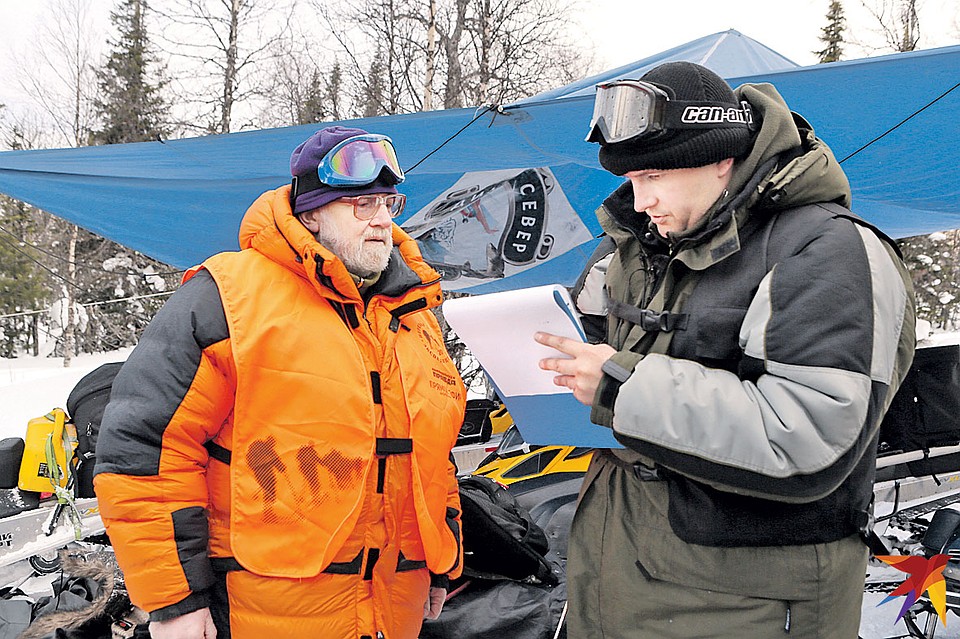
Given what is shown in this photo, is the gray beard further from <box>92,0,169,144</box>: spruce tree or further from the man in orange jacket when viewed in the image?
<box>92,0,169,144</box>: spruce tree

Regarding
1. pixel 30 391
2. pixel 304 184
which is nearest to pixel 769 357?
pixel 304 184

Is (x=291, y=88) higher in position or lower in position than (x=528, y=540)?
higher

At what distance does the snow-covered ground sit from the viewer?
3.23 m

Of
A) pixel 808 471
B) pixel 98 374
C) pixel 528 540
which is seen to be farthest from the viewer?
pixel 98 374

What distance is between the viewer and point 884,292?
3.61ft

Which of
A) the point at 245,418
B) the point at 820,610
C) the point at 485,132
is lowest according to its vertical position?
the point at 820,610

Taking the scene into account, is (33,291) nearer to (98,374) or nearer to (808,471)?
(98,374)

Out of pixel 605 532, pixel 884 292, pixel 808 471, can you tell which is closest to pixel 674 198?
pixel 884 292

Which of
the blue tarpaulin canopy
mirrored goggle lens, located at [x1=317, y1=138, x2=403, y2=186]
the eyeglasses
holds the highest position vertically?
Answer: the blue tarpaulin canopy

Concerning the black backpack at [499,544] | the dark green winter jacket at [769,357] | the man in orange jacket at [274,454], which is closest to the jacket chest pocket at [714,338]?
the dark green winter jacket at [769,357]

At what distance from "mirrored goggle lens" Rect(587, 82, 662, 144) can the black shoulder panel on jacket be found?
0.91 m

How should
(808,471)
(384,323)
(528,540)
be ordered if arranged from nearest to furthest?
(808,471) < (384,323) < (528,540)

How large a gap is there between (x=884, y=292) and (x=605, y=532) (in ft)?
2.08
